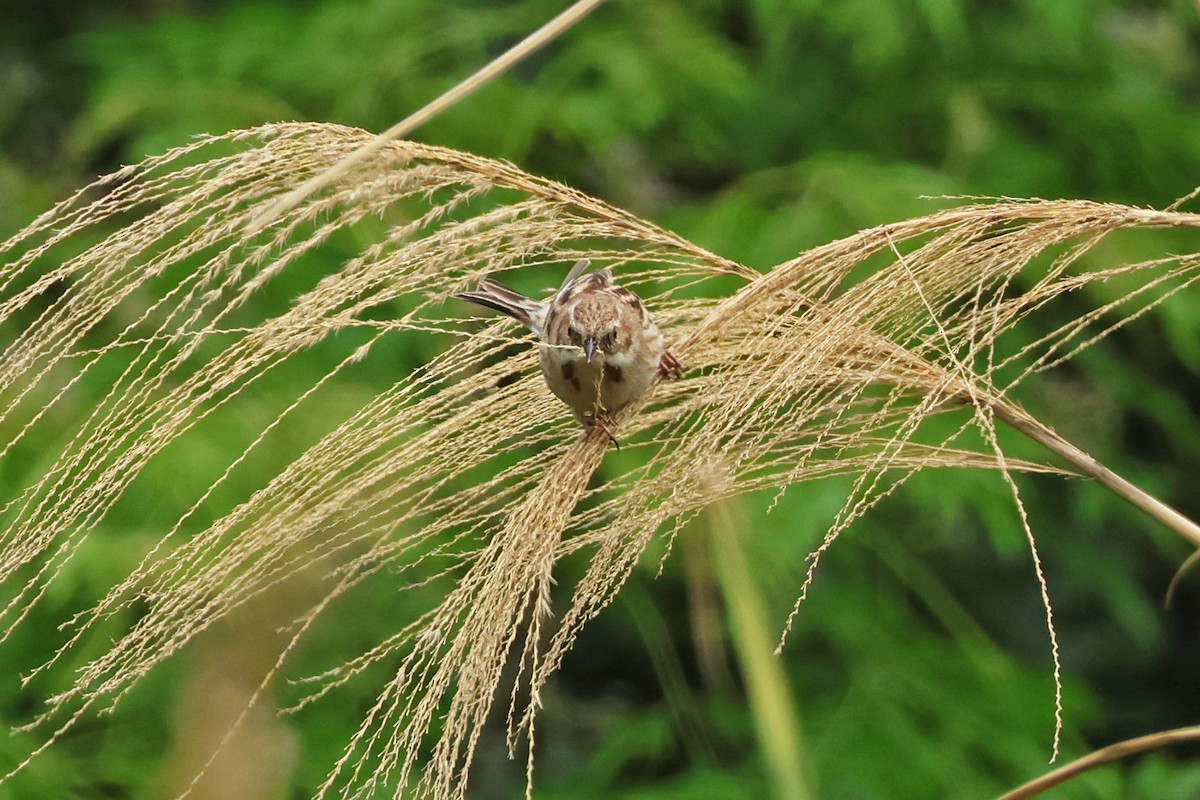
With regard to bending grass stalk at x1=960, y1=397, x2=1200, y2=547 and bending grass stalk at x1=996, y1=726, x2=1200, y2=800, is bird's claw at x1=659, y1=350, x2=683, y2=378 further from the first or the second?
bending grass stalk at x1=996, y1=726, x2=1200, y2=800

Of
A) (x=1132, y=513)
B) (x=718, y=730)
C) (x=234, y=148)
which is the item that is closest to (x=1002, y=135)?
(x=1132, y=513)

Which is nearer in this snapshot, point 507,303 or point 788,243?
point 507,303

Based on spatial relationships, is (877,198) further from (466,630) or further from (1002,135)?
(466,630)

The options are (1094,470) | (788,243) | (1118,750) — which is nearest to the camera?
(1118,750)

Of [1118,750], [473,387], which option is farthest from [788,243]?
[1118,750]

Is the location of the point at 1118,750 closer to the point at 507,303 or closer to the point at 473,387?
the point at 473,387

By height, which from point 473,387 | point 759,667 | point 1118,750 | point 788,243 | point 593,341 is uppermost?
point 788,243

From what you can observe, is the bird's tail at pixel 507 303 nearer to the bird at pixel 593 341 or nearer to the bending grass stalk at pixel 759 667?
the bird at pixel 593 341
